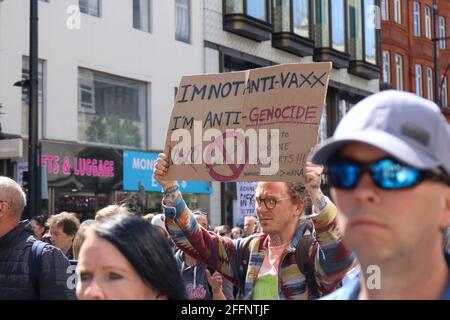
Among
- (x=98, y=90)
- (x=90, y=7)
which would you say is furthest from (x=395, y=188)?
(x=90, y=7)

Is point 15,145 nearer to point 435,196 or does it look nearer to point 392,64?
point 435,196

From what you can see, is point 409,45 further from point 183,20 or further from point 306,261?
point 306,261

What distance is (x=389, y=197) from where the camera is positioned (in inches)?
64.4

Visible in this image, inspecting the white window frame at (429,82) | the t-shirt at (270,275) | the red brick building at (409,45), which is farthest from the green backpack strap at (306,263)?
the white window frame at (429,82)

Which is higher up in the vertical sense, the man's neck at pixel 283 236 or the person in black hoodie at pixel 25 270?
the man's neck at pixel 283 236

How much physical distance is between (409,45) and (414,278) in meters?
36.4

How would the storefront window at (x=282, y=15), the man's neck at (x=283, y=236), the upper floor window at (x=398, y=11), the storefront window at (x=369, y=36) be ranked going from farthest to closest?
1. the upper floor window at (x=398, y=11)
2. the storefront window at (x=369, y=36)
3. the storefront window at (x=282, y=15)
4. the man's neck at (x=283, y=236)

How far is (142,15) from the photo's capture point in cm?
1903

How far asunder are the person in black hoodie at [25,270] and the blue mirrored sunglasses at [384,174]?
309 cm

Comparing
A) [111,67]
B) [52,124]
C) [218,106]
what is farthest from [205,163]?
[111,67]

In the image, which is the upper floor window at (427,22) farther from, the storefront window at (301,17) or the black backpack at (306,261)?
the black backpack at (306,261)

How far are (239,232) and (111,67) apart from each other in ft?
20.8

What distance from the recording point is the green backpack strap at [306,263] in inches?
147

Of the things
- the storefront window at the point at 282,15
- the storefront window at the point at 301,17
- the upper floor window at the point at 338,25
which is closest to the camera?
the storefront window at the point at 282,15
